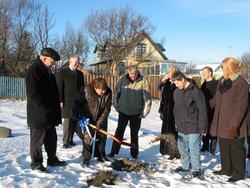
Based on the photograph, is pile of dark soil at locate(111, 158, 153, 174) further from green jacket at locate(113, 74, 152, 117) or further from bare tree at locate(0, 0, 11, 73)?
bare tree at locate(0, 0, 11, 73)

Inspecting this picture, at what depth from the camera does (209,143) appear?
28.5ft

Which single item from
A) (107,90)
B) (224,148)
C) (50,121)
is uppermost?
(107,90)

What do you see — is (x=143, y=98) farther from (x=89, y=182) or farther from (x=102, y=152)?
(x=89, y=182)

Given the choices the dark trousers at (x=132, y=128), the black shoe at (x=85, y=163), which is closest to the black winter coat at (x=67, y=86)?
the dark trousers at (x=132, y=128)

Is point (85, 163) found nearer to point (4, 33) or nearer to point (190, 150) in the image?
→ point (190, 150)

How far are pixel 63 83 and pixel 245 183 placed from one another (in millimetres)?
4076

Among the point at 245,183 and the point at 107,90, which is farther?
the point at 107,90

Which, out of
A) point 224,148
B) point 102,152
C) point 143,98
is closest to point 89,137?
point 102,152

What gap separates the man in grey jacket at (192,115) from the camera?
632 centimetres

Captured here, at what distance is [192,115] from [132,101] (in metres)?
1.41

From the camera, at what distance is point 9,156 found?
6953 millimetres

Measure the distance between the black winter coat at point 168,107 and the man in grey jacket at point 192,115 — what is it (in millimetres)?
1043

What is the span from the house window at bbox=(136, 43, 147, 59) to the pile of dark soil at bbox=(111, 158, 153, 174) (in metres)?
38.4

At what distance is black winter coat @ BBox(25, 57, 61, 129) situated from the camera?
5898 millimetres
